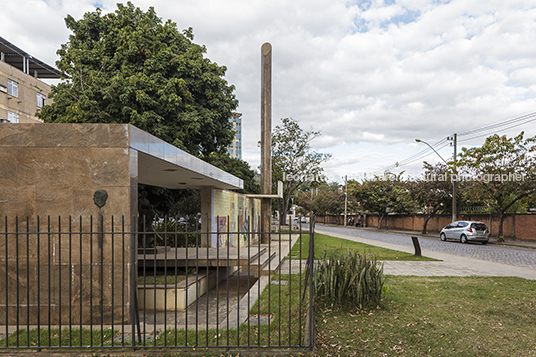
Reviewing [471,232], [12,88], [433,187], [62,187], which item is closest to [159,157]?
[62,187]

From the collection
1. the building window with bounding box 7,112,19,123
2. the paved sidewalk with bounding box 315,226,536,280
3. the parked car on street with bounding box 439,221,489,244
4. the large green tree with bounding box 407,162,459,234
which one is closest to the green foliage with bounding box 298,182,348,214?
the large green tree with bounding box 407,162,459,234

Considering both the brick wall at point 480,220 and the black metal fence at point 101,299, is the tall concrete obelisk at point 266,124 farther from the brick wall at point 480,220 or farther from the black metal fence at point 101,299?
the brick wall at point 480,220

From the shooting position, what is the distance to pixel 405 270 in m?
12.4

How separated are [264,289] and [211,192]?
6.60 meters

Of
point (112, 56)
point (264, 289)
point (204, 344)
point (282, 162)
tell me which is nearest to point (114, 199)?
point (204, 344)

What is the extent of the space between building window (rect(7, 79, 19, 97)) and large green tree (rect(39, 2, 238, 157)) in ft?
67.5

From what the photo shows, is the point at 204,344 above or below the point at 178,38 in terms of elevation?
below

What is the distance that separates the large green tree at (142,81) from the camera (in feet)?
59.5

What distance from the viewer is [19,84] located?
3869cm

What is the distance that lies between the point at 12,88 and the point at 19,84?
123 centimetres

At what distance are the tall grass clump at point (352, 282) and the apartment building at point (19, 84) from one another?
35.5 m

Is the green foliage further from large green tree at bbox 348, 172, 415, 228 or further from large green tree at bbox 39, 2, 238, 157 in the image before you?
large green tree at bbox 39, 2, 238, 157

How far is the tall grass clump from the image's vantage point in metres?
7.32

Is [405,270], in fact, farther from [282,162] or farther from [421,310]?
[282,162]
